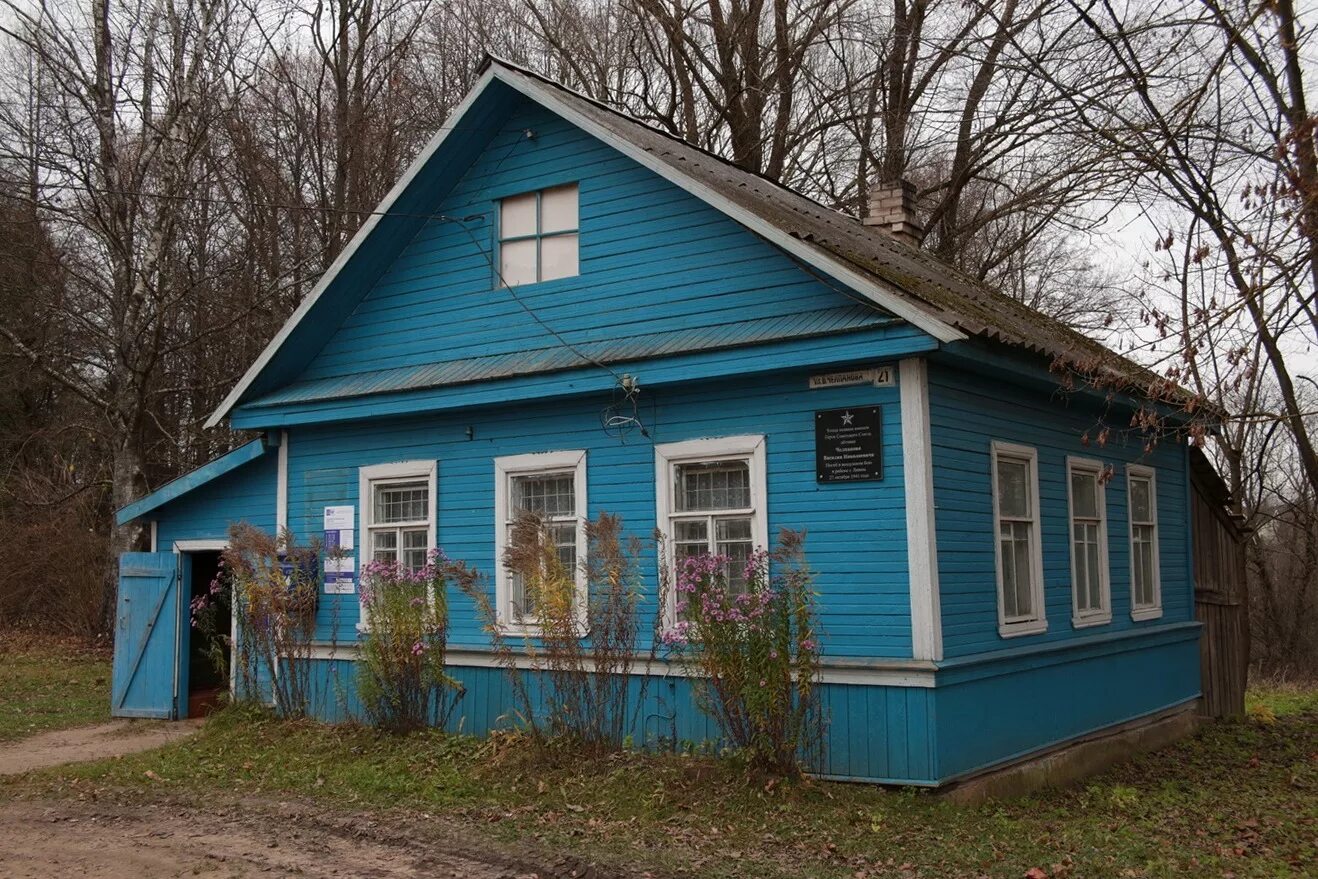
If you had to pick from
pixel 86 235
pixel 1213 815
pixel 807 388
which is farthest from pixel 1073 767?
pixel 86 235

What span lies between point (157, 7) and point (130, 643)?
878 cm

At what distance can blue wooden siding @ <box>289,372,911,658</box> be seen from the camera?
9.49m

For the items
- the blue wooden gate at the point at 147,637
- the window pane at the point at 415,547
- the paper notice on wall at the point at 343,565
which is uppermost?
the window pane at the point at 415,547

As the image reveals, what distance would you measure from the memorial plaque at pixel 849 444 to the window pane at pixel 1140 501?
523 cm

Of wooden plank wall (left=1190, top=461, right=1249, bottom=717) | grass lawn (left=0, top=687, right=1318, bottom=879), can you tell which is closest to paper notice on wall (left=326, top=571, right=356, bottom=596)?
grass lawn (left=0, top=687, right=1318, bottom=879)

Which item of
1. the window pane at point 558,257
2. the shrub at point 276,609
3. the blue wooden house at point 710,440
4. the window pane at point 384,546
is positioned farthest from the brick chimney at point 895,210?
the shrub at point 276,609

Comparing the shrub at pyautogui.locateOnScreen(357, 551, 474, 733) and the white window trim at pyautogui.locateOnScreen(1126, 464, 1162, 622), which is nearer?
the shrub at pyautogui.locateOnScreen(357, 551, 474, 733)

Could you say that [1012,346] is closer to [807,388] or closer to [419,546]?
[807,388]

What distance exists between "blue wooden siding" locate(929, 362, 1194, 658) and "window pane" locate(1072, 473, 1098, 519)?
0.23 meters

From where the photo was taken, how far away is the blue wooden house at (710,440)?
9477 mm

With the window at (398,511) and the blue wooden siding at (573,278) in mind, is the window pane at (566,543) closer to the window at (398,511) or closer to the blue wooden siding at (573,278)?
the window at (398,511)

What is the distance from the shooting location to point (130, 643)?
1431cm

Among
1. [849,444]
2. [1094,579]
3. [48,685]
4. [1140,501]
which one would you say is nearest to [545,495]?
[849,444]

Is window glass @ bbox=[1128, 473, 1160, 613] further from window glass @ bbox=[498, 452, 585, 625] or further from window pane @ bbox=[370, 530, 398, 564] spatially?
window pane @ bbox=[370, 530, 398, 564]
